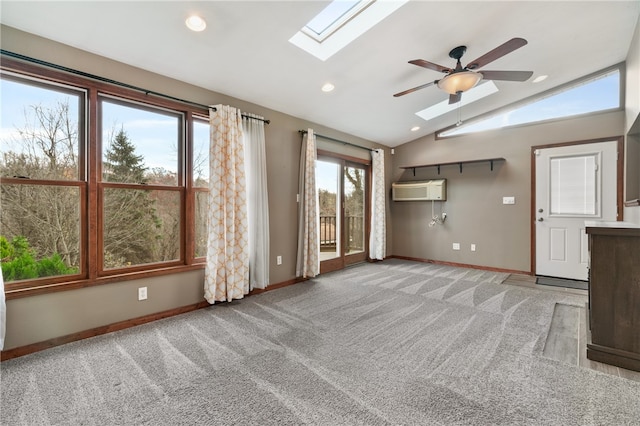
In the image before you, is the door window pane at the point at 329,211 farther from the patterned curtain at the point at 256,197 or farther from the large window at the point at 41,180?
the large window at the point at 41,180

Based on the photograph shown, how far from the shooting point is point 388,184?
6.06 m

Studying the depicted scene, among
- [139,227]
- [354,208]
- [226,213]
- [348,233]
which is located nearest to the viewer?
[139,227]

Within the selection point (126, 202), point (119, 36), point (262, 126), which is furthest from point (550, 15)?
point (126, 202)

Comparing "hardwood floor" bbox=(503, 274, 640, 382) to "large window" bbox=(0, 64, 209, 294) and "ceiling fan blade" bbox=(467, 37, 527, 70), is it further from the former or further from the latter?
"large window" bbox=(0, 64, 209, 294)

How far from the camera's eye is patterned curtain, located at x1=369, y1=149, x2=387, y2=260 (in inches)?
219

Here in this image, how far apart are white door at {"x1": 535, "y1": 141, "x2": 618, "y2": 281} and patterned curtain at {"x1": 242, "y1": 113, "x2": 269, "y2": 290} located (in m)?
4.38

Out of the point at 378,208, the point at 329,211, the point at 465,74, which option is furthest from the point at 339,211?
the point at 465,74

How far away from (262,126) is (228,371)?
281 centimetres

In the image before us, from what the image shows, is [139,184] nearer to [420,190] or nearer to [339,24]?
[339,24]

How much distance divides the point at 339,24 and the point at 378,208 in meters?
3.49

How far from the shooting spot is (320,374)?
6.17 feet

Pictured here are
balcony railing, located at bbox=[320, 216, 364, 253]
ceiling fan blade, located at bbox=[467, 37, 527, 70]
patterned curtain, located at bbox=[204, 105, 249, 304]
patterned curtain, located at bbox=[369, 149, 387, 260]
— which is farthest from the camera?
patterned curtain, located at bbox=[369, 149, 387, 260]

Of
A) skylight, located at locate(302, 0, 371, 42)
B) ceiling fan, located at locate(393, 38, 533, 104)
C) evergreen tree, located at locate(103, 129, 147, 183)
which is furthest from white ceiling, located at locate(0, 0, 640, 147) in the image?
evergreen tree, located at locate(103, 129, 147, 183)

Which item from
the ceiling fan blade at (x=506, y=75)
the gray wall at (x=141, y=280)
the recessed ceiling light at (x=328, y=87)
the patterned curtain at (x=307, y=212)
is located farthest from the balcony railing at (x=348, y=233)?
the ceiling fan blade at (x=506, y=75)
